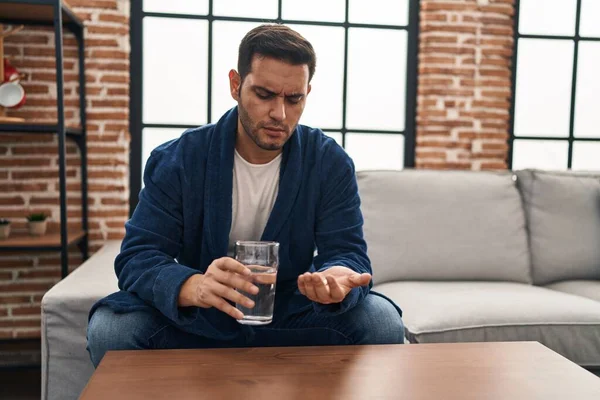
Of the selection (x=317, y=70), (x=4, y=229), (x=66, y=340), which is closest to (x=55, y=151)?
(x=4, y=229)

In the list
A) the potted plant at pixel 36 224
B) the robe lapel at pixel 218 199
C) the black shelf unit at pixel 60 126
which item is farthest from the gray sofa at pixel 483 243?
the robe lapel at pixel 218 199

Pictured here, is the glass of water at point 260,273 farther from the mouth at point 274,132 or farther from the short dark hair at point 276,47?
the short dark hair at point 276,47

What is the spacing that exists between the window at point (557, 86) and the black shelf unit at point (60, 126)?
88.5 inches

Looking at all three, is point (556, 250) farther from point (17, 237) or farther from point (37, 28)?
point (37, 28)

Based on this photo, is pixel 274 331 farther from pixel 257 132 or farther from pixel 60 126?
pixel 60 126

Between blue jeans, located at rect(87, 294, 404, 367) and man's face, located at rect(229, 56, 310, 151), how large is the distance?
1.63 ft

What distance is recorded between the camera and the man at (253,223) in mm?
1399

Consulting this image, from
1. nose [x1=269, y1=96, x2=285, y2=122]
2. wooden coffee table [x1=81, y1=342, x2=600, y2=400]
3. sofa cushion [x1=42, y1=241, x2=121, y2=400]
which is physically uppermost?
nose [x1=269, y1=96, x2=285, y2=122]

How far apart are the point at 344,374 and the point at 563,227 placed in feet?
5.45

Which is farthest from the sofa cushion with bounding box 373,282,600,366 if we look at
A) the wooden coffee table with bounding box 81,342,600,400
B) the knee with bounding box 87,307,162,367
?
the knee with bounding box 87,307,162,367

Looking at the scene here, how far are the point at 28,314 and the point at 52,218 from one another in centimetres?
47

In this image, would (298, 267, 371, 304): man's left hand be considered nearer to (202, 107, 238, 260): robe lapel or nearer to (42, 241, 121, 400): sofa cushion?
(202, 107, 238, 260): robe lapel

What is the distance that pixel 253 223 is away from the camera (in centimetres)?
164

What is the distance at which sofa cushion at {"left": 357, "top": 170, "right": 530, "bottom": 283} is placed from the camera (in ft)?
7.43
